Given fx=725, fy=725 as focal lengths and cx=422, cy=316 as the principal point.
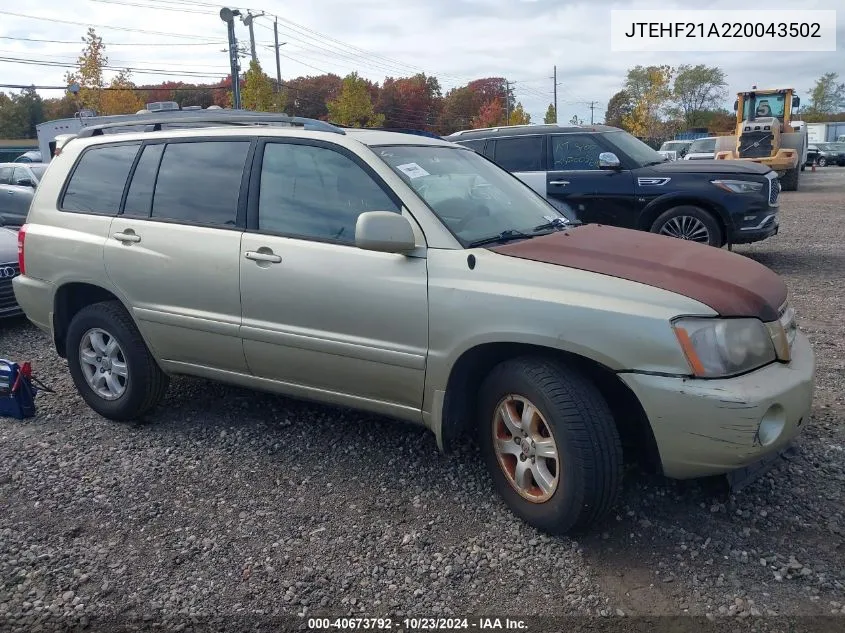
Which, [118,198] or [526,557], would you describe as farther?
[118,198]

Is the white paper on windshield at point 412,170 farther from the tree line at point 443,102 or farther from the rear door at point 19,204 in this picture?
the tree line at point 443,102

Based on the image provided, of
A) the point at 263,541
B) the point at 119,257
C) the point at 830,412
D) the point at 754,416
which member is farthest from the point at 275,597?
the point at 830,412

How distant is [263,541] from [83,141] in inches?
122

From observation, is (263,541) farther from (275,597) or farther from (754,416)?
(754,416)

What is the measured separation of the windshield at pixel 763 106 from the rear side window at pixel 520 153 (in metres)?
18.4

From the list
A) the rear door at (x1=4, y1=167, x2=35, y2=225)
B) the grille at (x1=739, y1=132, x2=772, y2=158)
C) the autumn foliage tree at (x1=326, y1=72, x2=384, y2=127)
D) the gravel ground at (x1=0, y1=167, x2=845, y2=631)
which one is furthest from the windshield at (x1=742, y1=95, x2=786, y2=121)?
the gravel ground at (x1=0, y1=167, x2=845, y2=631)

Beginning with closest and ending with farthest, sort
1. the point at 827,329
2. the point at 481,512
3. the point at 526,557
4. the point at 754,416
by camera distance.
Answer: the point at 754,416 → the point at 526,557 → the point at 481,512 → the point at 827,329

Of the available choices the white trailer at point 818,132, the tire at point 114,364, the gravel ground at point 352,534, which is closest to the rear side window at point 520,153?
the gravel ground at point 352,534

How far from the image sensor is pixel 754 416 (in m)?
2.76

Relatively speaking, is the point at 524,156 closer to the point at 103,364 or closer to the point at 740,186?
the point at 740,186

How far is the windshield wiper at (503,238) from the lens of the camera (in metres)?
3.42

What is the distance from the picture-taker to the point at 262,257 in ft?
12.4

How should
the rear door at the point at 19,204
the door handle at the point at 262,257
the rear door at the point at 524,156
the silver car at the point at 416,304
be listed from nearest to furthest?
the silver car at the point at 416,304, the door handle at the point at 262,257, the rear door at the point at 19,204, the rear door at the point at 524,156

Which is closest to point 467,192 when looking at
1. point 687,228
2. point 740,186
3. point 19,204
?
point 687,228
